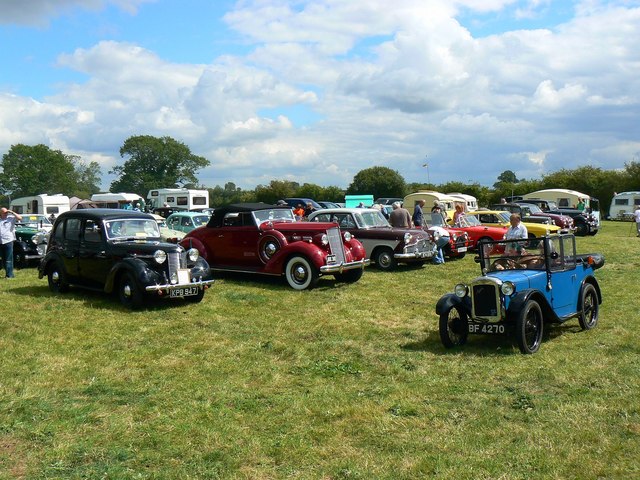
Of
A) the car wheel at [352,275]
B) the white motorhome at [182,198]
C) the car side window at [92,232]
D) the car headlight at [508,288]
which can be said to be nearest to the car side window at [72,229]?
the car side window at [92,232]

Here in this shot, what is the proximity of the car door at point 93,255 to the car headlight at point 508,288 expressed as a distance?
22.9 feet

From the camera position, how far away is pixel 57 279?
11.9 metres

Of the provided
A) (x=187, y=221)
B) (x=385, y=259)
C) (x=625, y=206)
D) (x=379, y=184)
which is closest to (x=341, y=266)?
(x=385, y=259)

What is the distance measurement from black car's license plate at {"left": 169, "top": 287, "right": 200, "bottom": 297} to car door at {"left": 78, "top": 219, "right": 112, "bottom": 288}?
156 centimetres

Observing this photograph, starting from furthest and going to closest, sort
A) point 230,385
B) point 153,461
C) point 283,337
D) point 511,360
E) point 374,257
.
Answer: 1. point 374,257
2. point 283,337
3. point 511,360
4. point 230,385
5. point 153,461

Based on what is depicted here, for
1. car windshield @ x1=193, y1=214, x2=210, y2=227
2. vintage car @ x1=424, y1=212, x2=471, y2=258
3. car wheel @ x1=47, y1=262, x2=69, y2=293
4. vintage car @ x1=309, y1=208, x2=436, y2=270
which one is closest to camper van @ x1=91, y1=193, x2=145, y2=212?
car windshield @ x1=193, y1=214, x2=210, y2=227

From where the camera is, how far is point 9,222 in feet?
44.5

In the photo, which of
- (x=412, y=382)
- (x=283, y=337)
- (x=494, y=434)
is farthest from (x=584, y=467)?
(x=283, y=337)

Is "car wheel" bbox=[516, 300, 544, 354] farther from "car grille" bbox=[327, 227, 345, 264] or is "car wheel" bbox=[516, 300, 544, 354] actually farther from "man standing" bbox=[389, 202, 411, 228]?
"man standing" bbox=[389, 202, 411, 228]

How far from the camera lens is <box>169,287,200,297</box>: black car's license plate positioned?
33.3 ft

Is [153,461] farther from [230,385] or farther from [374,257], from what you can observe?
[374,257]

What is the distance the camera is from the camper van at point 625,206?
129ft

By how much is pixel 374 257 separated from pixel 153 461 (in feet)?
36.9

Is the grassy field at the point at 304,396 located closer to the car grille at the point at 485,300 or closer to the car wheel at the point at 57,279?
the car grille at the point at 485,300
